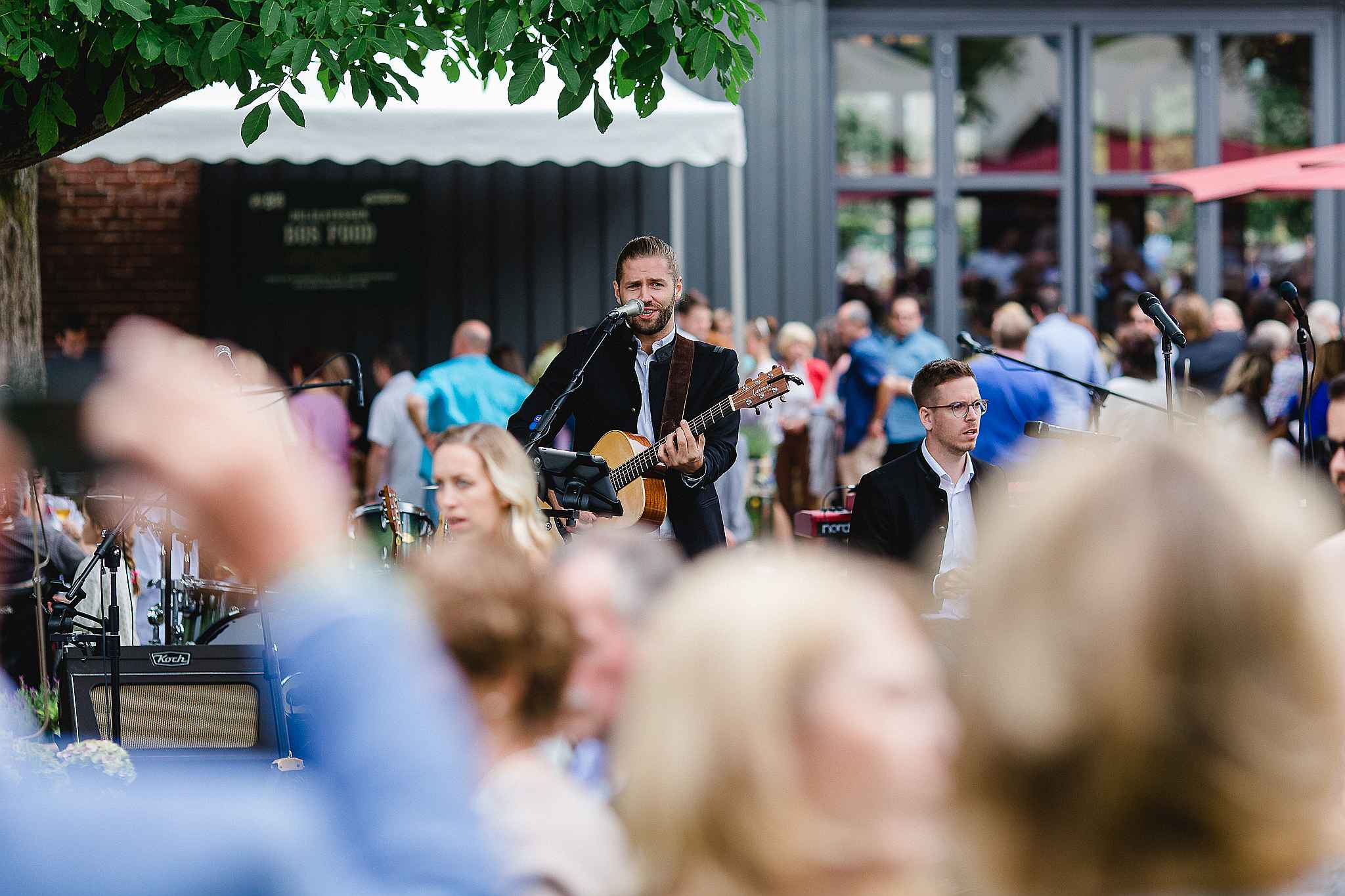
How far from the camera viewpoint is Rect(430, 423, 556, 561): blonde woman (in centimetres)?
335

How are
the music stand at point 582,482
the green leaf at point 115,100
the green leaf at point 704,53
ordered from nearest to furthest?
the green leaf at point 704,53, the green leaf at point 115,100, the music stand at point 582,482

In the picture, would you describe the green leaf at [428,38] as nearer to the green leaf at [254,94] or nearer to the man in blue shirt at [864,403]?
the green leaf at [254,94]

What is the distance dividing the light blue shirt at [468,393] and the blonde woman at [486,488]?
5030 mm

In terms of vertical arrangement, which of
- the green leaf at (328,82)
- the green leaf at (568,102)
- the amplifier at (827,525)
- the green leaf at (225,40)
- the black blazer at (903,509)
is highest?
the green leaf at (225,40)

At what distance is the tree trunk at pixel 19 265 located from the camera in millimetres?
6250

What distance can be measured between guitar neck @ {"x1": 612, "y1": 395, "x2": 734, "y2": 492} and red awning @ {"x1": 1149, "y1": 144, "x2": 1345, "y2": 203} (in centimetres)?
346

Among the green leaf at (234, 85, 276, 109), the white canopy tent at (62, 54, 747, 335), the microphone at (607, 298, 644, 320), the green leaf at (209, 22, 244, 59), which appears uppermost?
the white canopy tent at (62, 54, 747, 335)

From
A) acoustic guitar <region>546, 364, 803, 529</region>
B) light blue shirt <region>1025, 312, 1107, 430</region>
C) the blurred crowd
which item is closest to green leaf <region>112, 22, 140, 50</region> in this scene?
acoustic guitar <region>546, 364, 803, 529</region>

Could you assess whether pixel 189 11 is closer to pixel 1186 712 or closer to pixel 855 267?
pixel 1186 712

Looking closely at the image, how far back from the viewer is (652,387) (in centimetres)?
541

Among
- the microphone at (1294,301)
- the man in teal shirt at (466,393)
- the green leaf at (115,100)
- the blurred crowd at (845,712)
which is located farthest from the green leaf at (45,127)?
the microphone at (1294,301)

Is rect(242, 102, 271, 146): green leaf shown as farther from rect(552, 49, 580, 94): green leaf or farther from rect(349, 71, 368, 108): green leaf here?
rect(552, 49, 580, 94): green leaf

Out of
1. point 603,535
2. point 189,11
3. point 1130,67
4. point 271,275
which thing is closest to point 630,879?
point 603,535

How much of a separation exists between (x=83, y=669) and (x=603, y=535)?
4381mm
